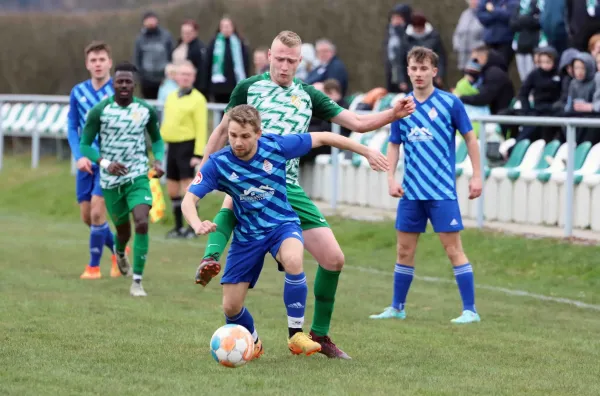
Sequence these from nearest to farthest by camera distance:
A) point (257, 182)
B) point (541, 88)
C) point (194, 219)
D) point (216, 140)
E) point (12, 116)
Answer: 1. point (194, 219)
2. point (257, 182)
3. point (216, 140)
4. point (541, 88)
5. point (12, 116)

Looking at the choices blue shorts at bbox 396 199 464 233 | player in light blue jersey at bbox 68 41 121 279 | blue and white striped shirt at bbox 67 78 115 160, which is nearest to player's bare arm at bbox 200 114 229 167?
blue shorts at bbox 396 199 464 233

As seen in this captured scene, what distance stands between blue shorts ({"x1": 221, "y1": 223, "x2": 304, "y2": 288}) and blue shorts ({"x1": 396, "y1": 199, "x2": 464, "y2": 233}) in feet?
7.80

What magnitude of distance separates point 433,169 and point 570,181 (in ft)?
12.4

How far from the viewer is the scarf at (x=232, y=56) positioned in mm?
20078

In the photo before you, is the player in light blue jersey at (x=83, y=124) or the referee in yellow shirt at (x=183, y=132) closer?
the player in light blue jersey at (x=83, y=124)

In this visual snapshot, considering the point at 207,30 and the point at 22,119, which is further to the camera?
the point at 207,30

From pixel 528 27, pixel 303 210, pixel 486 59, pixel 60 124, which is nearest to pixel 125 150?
pixel 303 210

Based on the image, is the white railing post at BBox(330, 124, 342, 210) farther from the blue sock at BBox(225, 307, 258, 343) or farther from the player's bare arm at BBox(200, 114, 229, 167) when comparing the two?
the blue sock at BBox(225, 307, 258, 343)

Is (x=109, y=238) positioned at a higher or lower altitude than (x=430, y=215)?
lower

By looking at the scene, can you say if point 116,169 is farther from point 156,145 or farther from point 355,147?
point 355,147

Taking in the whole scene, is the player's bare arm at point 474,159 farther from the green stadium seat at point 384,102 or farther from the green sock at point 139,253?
the green stadium seat at point 384,102

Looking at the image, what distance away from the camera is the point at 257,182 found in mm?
7531

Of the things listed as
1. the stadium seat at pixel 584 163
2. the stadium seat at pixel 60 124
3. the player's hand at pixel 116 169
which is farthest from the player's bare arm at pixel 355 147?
the stadium seat at pixel 60 124

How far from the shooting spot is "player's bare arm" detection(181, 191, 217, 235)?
22.7 ft
